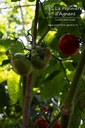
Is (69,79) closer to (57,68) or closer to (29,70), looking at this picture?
(57,68)

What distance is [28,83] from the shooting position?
87 centimetres

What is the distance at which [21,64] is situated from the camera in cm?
82

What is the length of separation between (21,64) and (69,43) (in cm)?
19

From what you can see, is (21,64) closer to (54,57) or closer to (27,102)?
(27,102)

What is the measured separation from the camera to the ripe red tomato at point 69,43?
935mm

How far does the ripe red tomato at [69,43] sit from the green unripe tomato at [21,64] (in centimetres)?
15

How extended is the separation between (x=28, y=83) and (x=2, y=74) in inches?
12.1

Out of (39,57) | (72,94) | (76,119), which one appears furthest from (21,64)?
(76,119)

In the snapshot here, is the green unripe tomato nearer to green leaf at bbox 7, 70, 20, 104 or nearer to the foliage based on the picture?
the foliage

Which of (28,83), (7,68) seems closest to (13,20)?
(7,68)

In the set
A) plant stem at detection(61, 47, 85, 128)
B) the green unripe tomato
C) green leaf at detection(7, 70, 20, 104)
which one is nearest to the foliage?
green leaf at detection(7, 70, 20, 104)

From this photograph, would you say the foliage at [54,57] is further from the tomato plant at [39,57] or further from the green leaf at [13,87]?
the tomato plant at [39,57]

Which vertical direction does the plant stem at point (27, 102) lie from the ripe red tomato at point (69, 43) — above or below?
below

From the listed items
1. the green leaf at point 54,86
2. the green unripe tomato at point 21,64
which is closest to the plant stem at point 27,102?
the green unripe tomato at point 21,64
